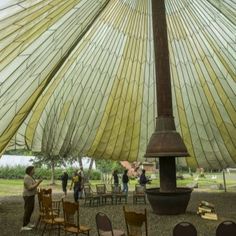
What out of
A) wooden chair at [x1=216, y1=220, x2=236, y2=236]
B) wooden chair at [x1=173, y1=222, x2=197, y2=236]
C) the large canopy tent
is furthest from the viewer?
the large canopy tent

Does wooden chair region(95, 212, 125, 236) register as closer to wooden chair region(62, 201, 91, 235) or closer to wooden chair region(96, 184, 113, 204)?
wooden chair region(62, 201, 91, 235)

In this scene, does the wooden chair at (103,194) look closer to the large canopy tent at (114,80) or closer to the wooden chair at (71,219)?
the large canopy tent at (114,80)

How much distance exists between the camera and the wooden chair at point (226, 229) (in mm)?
7625

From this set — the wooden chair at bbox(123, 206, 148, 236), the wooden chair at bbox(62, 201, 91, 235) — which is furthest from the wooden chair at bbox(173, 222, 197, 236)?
the wooden chair at bbox(62, 201, 91, 235)

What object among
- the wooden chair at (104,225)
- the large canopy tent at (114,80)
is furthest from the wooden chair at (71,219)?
the large canopy tent at (114,80)

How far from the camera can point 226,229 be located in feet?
25.2

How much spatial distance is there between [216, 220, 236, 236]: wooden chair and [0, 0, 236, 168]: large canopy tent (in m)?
11.8

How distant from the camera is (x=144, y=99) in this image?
2433 centimetres

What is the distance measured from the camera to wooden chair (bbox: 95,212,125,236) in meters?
8.87

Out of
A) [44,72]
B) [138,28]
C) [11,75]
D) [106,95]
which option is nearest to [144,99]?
[106,95]

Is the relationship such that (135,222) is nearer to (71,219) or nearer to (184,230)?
(184,230)

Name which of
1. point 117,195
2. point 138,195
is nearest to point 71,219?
point 138,195

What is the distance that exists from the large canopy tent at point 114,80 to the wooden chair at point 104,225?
9762mm

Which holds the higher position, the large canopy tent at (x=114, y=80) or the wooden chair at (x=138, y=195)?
the large canopy tent at (x=114, y=80)
